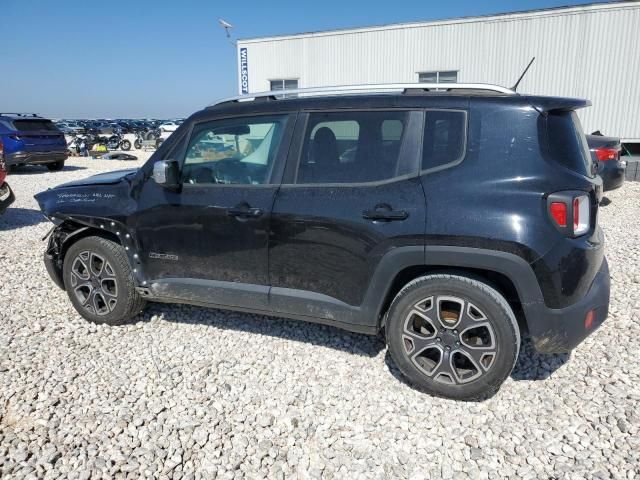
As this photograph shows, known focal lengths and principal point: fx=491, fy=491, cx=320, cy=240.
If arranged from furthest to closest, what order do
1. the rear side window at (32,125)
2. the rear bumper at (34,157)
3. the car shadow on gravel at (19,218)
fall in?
the rear side window at (32,125), the rear bumper at (34,157), the car shadow on gravel at (19,218)

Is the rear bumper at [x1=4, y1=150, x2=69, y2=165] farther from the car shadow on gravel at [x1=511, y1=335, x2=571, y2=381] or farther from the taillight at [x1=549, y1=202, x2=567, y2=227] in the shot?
the taillight at [x1=549, y1=202, x2=567, y2=227]

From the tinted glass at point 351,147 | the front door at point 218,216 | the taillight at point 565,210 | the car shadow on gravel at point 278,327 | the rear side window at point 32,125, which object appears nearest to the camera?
the taillight at point 565,210

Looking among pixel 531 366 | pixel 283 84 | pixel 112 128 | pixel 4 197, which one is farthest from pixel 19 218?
pixel 112 128

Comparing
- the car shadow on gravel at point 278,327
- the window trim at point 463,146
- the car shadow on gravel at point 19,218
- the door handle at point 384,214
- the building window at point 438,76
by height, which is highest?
the building window at point 438,76

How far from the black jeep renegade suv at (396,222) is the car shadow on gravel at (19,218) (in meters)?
5.37

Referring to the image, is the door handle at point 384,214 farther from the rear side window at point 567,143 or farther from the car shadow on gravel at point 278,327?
the car shadow on gravel at point 278,327

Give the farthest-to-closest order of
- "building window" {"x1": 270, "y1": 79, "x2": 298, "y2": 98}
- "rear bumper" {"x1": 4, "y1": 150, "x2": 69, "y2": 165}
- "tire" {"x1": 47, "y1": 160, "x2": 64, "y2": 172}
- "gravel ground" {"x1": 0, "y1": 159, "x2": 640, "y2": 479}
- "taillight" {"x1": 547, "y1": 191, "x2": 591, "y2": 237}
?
1. "building window" {"x1": 270, "y1": 79, "x2": 298, "y2": 98}
2. "tire" {"x1": 47, "y1": 160, "x2": 64, "y2": 172}
3. "rear bumper" {"x1": 4, "y1": 150, "x2": 69, "y2": 165}
4. "taillight" {"x1": 547, "y1": 191, "x2": 591, "y2": 237}
5. "gravel ground" {"x1": 0, "y1": 159, "x2": 640, "y2": 479}

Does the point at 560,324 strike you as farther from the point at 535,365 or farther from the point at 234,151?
the point at 234,151

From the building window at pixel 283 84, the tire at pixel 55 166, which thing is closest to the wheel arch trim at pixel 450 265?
the tire at pixel 55 166

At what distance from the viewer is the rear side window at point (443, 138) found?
2.88m

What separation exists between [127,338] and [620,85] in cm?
1622

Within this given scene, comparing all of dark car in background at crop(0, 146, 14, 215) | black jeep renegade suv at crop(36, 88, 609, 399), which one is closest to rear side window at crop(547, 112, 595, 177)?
black jeep renegade suv at crop(36, 88, 609, 399)

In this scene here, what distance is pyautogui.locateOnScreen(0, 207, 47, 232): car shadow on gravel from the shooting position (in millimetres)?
8102

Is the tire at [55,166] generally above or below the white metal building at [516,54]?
below
